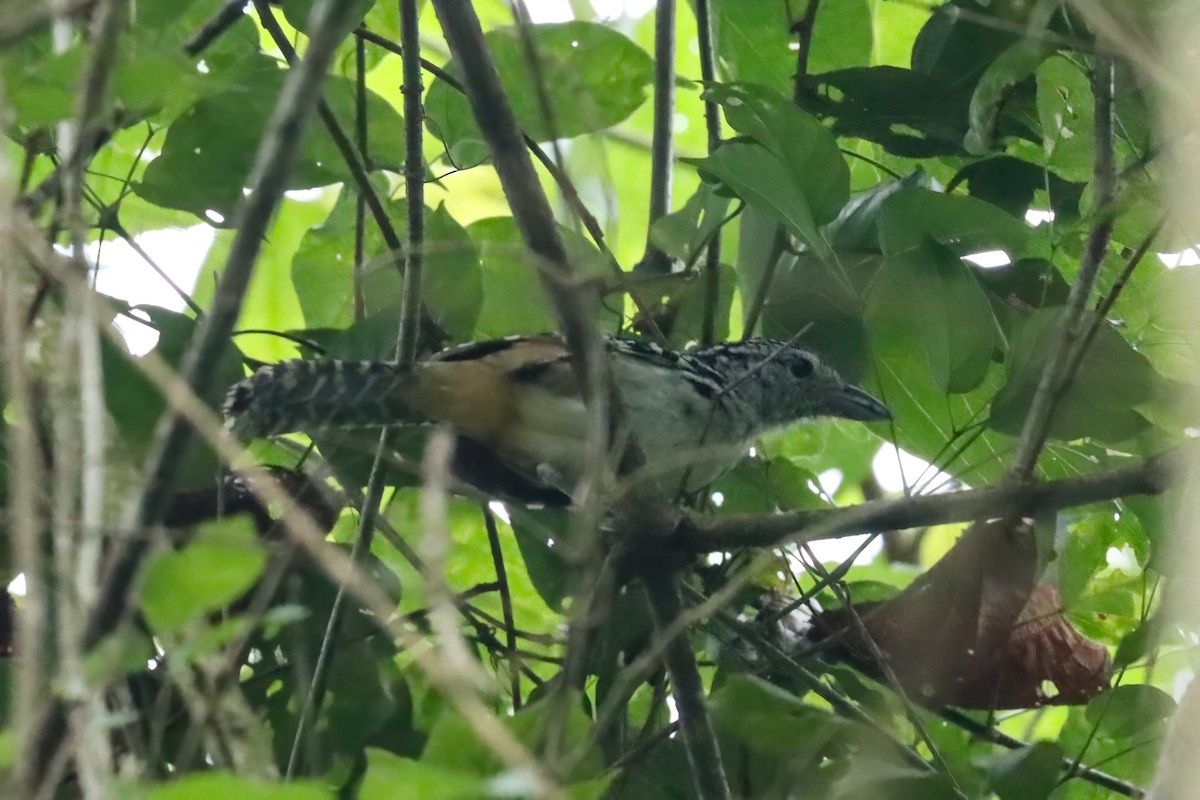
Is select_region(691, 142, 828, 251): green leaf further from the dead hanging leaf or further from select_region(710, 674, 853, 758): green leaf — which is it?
select_region(710, 674, 853, 758): green leaf

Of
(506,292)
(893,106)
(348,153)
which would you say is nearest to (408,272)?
(348,153)

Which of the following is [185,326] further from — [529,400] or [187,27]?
[529,400]

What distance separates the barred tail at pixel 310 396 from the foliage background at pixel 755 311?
8 centimetres

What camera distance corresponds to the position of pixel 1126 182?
2449 mm

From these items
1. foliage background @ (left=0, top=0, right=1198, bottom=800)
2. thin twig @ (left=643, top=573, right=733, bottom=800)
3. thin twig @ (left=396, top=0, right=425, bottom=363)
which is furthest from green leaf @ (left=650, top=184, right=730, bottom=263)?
thin twig @ (left=643, top=573, right=733, bottom=800)

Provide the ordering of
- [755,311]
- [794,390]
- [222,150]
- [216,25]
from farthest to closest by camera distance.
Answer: [794,390], [755,311], [216,25], [222,150]

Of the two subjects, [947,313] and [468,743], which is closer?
[468,743]

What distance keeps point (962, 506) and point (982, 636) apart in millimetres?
573

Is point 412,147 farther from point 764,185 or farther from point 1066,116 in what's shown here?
point 1066,116

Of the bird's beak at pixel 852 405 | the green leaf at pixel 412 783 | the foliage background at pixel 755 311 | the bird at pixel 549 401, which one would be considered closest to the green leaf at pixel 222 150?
the foliage background at pixel 755 311

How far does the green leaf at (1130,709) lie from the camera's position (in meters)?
2.50

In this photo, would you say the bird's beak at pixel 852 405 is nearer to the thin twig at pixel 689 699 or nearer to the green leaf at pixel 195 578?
the thin twig at pixel 689 699

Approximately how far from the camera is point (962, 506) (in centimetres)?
225

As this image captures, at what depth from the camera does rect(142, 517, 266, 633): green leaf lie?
1.15 metres
